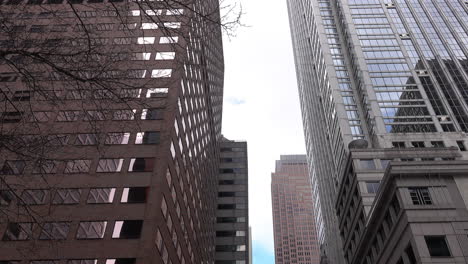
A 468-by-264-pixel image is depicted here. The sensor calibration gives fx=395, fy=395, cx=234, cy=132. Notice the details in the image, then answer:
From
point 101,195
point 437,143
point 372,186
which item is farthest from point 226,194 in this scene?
point 101,195

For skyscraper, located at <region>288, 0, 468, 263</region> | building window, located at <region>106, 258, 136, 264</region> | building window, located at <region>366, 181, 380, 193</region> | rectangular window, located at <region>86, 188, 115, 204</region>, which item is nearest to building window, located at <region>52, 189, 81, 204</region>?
rectangular window, located at <region>86, 188, 115, 204</region>

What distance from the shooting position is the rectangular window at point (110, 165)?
127 feet

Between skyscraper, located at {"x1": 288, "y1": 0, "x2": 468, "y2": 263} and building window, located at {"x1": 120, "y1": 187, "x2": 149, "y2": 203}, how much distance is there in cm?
2851

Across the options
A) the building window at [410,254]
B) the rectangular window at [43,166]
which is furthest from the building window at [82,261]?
the building window at [410,254]

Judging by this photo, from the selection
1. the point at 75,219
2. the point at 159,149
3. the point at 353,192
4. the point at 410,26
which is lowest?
the point at 75,219

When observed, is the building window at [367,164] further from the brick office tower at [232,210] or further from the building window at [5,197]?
the building window at [5,197]

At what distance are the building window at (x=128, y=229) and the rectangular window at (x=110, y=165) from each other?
20.4 ft

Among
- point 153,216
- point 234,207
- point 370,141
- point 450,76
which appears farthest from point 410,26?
point 153,216

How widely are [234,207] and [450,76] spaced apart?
58.5m

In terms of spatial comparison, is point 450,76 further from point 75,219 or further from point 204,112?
point 75,219

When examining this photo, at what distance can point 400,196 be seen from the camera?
127 ft

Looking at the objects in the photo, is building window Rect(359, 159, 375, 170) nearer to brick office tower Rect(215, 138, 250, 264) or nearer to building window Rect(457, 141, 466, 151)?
building window Rect(457, 141, 466, 151)

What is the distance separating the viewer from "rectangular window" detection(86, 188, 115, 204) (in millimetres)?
36344

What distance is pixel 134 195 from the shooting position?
3653 centimetres
